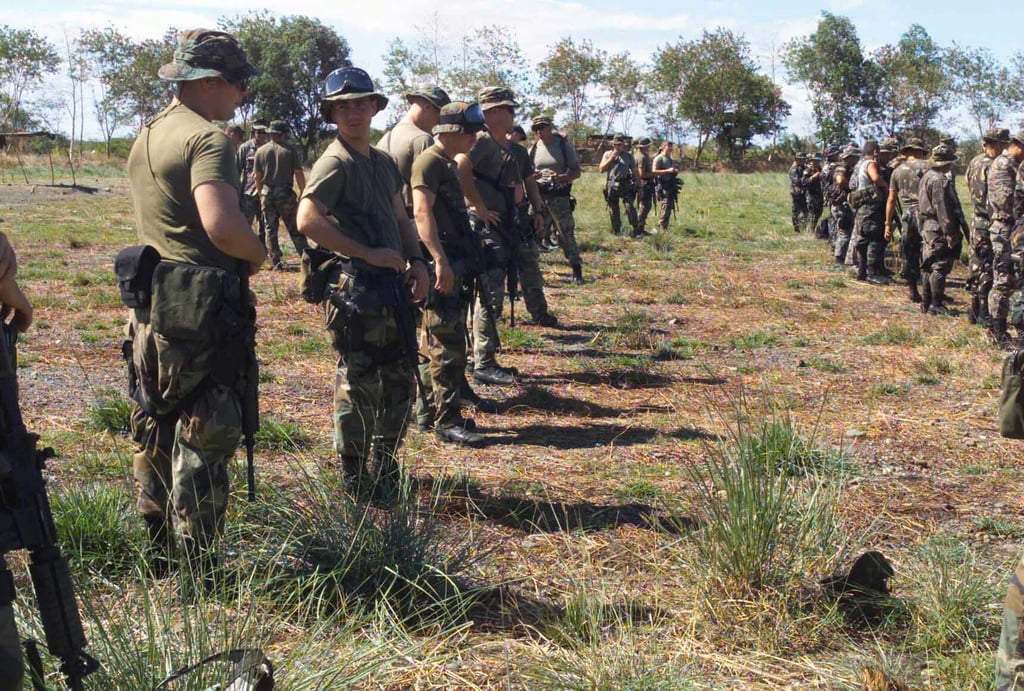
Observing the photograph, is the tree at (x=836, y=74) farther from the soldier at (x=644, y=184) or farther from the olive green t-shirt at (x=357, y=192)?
the olive green t-shirt at (x=357, y=192)

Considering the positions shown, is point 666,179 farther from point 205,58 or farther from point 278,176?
point 205,58

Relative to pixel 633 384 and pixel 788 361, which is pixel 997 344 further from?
pixel 633 384

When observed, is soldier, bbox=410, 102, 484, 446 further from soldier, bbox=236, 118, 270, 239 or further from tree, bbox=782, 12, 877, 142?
tree, bbox=782, 12, 877, 142

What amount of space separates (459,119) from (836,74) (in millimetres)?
65672

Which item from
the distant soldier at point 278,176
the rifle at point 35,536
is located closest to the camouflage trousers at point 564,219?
the distant soldier at point 278,176

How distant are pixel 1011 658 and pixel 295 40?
5368cm

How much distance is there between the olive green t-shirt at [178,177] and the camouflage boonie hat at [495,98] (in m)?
4.36

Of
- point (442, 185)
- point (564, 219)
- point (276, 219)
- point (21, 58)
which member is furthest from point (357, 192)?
point (21, 58)

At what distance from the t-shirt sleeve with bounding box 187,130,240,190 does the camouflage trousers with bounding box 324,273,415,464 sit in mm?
1172

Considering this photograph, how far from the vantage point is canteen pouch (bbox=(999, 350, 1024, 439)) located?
9.61ft

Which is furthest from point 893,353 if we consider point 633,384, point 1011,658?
point 1011,658

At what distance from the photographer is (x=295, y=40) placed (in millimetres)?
52156

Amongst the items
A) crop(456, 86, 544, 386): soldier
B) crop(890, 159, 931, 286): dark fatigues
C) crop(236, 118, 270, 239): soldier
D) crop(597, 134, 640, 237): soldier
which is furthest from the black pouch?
crop(597, 134, 640, 237): soldier

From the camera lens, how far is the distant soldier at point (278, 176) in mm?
12062
